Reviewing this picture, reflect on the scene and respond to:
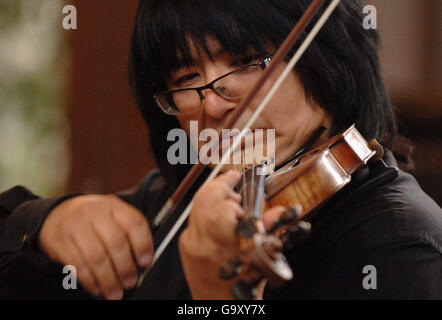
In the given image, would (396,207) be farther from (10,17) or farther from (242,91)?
(10,17)

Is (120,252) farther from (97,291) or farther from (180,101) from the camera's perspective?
(180,101)

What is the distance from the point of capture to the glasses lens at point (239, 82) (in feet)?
3.32

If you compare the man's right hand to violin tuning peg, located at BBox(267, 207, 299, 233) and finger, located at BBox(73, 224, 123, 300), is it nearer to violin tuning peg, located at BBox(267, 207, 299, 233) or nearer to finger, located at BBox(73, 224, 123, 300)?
finger, located at BBox(73, 224, 123, 300)

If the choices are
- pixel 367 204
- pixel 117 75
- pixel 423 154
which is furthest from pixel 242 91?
pixel 117 75

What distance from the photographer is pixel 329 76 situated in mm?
1029

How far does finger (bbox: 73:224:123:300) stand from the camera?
0.79 m

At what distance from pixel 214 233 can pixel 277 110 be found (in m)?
0.44

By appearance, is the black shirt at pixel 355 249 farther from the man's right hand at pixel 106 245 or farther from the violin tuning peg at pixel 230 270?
the violin tuning peg at pixel 230 270

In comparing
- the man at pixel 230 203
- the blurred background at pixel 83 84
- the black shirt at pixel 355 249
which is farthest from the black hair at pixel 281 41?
the blurred background at pixel 83 84

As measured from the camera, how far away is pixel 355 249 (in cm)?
84

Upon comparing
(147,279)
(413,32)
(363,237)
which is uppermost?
(413,32)

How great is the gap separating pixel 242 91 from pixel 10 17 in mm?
1757

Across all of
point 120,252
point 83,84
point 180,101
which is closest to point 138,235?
point 120,252

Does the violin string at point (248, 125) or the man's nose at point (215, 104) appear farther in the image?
the man's nose at point (215, 104)
